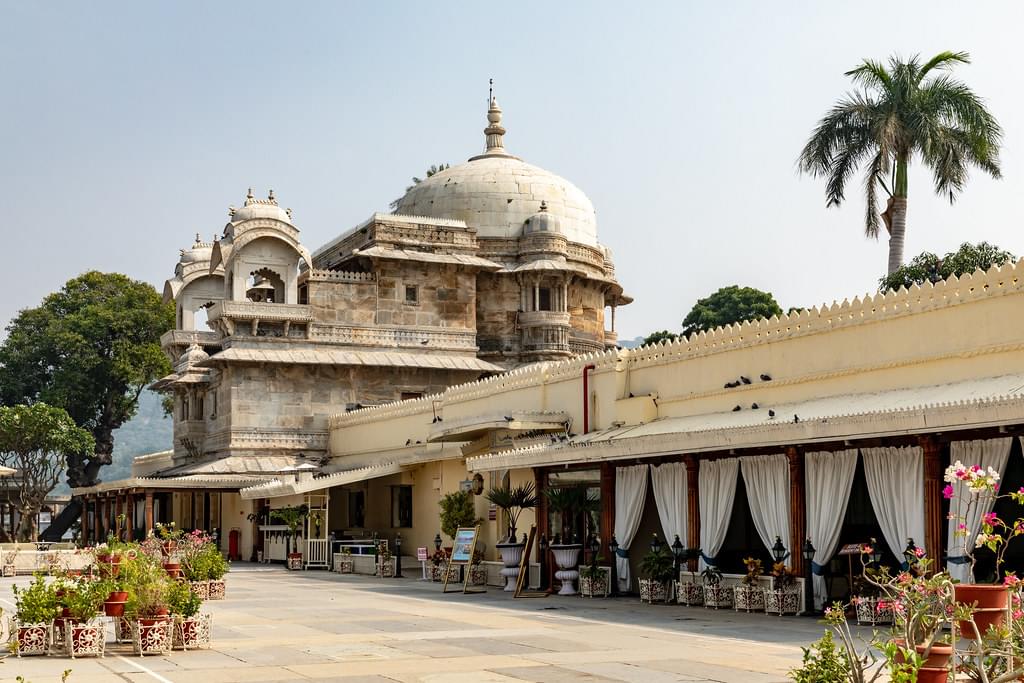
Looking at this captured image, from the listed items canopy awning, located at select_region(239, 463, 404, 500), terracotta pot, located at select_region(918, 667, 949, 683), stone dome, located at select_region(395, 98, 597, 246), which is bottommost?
terracotta pot, located at select_region(918, 667, 949, 683)

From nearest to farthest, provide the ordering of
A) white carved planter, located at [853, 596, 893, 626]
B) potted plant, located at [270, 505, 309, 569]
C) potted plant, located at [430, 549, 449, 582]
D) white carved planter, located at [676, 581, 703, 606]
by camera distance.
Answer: white carved planter, located at [853, 596, 893, 626]
white carved planter, located at [676, 581, 703, 606]
potted plant, located at [430, 549, 449, 582]
potted plant, located at [270, 505, 309, 569]

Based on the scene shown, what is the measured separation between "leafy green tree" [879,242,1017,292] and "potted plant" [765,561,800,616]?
2023cm

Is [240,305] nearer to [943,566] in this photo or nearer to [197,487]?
[197,487]

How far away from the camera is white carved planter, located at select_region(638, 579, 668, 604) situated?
22625mm

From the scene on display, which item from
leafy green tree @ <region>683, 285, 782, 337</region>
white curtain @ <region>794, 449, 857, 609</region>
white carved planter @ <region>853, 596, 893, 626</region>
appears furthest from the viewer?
leafy green tree @ <region>683, 285, 782, 337</region>

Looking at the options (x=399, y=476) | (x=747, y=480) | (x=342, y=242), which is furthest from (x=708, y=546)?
(x=342, y=242)

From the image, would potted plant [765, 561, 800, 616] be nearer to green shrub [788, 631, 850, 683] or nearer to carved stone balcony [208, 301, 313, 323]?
green shrub [788, 631, 850, 683]

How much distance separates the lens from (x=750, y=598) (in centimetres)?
2064

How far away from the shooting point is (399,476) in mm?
37781

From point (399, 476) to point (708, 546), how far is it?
17.0m

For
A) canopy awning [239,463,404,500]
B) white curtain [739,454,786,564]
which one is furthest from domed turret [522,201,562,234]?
white curtain [739,454,786,564]

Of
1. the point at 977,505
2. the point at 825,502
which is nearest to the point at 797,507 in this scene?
the point at 825,502

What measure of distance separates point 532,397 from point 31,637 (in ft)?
58.7

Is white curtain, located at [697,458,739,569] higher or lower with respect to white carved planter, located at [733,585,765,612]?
higher
